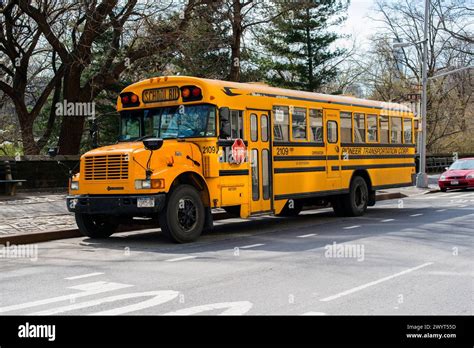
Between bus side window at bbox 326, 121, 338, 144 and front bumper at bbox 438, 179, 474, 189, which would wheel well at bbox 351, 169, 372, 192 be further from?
front bumper at bbox 438, 179, 474, 189

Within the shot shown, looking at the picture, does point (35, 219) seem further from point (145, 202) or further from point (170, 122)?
point (145, 202)

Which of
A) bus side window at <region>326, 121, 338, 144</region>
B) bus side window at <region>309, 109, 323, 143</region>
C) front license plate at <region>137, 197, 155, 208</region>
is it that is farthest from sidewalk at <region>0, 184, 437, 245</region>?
bus side window at <region>326, 121, 338, 144</region>

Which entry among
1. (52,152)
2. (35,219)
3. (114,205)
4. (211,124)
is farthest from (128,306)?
(35,219)

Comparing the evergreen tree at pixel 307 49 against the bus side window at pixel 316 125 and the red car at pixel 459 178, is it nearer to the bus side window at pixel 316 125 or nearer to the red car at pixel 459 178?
the red car at pixel 459 178

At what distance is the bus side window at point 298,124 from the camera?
14812mm

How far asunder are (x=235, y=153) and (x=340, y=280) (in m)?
5.21

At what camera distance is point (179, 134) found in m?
12.6

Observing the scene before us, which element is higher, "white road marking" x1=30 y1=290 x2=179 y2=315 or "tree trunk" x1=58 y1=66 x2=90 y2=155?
"tree trunk" x1=58 y1=66 x2=90 y2=155

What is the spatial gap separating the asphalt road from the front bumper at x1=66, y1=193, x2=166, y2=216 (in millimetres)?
683

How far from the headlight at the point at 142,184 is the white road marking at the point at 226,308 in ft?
16.2

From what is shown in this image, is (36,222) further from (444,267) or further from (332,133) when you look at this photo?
(444,267)

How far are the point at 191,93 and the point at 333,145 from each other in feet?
16.7

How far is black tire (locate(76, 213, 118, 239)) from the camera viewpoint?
511 inches

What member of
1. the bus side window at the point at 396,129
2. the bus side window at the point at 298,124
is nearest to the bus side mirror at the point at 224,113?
the bus side window at the point at 298,124
